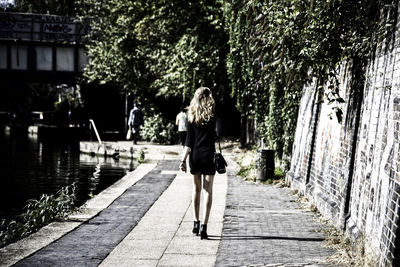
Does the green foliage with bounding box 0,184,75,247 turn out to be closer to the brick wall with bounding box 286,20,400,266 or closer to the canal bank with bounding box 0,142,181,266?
the canal bank with bounding box 0,142,181,266

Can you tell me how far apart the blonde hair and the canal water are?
5473mm

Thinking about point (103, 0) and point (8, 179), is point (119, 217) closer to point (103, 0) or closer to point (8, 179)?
point (8, 179)

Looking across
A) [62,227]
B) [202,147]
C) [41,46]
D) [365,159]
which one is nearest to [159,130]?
[41,46]

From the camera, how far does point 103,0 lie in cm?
3044

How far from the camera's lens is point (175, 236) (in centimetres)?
747

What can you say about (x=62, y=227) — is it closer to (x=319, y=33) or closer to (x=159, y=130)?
(x=319, y=33)

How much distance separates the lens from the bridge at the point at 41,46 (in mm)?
36875

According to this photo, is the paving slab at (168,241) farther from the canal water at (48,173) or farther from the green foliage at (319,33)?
the canal water at (48,173)

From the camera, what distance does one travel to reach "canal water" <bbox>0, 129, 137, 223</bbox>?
45.1 feet

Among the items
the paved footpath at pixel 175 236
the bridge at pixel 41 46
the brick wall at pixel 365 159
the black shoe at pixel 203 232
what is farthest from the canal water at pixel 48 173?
the bridge at pixel 41 46

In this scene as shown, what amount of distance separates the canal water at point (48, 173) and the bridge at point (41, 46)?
1086 centimetres

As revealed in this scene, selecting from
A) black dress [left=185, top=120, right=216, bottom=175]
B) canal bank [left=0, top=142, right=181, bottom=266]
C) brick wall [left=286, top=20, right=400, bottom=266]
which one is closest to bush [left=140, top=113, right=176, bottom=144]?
canal bank [left=0, top=142, right=181, bottom=266]

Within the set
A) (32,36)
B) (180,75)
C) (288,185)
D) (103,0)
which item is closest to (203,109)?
Result: (288,185)

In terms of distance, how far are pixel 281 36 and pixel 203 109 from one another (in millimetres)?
1713
